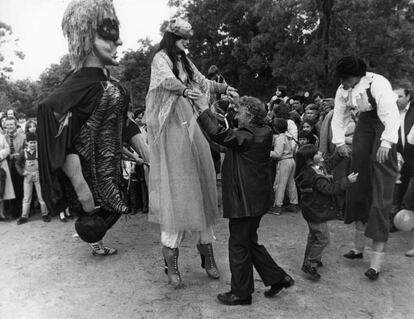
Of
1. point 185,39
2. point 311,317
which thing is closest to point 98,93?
point 185,39

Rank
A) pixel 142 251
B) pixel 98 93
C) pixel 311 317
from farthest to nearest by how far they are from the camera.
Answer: pixel 142 251 < pixel 98 93 < pixel 311 317

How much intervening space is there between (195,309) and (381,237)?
174cm

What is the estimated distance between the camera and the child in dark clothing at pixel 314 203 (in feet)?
12.1

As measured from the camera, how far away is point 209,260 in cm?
373

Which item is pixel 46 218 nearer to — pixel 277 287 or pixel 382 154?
pixel 277 287

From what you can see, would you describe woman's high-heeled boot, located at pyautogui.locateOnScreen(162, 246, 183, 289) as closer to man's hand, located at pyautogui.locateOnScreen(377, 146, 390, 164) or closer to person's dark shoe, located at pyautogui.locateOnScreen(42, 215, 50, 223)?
man's hand, located at pyautogui.locateOnScreen(377, 146, 390, 164)

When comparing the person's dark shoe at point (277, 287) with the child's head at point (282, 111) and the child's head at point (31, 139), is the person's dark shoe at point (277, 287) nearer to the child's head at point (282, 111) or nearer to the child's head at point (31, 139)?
the child's head at point (282, 111)

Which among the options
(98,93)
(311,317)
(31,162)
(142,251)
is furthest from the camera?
(31,162)

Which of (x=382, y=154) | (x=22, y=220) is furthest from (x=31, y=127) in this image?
(x=382, y=154)

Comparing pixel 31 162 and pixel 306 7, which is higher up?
pixel 306 7

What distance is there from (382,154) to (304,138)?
2.43 m

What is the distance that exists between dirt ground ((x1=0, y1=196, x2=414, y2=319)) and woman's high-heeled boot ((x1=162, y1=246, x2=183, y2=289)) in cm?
7

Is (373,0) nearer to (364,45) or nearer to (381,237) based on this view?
(364,45)

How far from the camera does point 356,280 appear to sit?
145 inches
